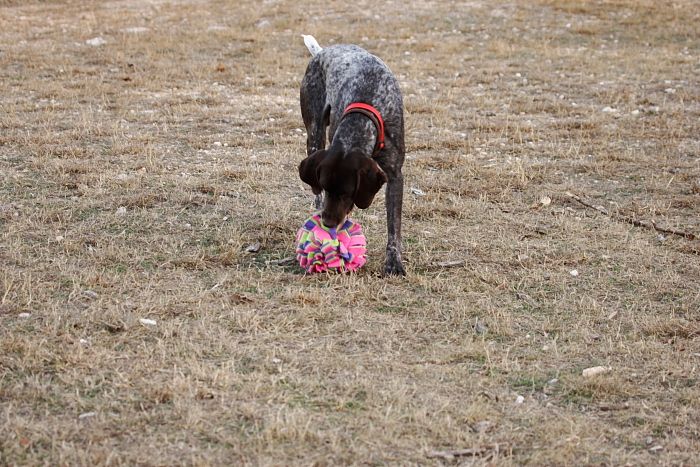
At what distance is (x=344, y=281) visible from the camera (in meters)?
5.47

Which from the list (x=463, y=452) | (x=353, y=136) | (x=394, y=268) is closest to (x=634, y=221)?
(x=394, y=268)

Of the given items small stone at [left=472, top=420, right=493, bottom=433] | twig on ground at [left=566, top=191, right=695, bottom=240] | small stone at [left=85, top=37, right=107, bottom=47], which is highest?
small stone at [left=472, top=420, right=493, bottom=433]

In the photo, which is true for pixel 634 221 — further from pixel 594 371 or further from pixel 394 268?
pixel 594 371

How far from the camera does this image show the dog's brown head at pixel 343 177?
16.9 ft

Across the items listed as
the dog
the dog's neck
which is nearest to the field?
the dog

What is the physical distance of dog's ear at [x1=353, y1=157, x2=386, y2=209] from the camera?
5.17m

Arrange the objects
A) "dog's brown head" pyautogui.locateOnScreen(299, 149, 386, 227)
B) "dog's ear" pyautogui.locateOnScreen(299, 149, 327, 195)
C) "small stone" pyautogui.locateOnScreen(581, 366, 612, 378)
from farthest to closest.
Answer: "dog's ear" pyautogui.locateOnScreen(299, 149, 327, 195)
"dog's brown head" pyautogui.locateOnScreen(299, 149, 386, 227)
"small stone" pyautogui.locateOnScreen(581, 366, 612, 378)

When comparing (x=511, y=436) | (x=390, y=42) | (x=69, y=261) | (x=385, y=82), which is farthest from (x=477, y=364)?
(x=390, y=42)

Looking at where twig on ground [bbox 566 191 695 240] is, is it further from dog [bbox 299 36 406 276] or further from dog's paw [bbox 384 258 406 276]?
dog's paw [bbox 384 258 406 276]

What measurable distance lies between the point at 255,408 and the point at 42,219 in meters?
3.14

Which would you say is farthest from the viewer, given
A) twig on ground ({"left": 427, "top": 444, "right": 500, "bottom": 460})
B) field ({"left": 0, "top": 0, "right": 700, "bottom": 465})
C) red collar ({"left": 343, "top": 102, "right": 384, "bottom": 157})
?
red collar ({"left": 343, "top": 102, "right": 384, "bottom": 157})

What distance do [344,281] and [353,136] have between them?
0.86 meters

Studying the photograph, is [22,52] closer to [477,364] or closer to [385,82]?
[385,82]

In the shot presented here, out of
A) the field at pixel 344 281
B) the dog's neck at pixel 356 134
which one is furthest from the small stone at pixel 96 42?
the dog's neck at pixel 356 134
